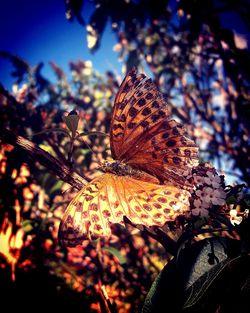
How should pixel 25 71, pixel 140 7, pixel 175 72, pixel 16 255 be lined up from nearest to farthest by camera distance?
pixel 16 255 → pixel 140 7 → pixel 25 71 → pixel 175 72

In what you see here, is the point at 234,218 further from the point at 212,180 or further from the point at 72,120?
the point at 72,120

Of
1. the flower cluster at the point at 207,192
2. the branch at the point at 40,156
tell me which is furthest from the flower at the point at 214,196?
the branch at the point at 40,156

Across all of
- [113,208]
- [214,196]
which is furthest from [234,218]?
[113,208]

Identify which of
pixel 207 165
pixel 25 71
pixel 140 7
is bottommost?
pixel 207 165

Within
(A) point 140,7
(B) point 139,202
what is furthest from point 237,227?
(A) point 140,7

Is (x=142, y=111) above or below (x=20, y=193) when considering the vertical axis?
above

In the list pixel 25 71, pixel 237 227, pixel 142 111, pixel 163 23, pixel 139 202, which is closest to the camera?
pixel 237 227

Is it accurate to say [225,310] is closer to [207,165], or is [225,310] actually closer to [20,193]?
[207,165]

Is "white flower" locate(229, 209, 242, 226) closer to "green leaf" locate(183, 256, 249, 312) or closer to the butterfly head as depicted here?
"green leaf" locate(183, 256, 249, 312)
